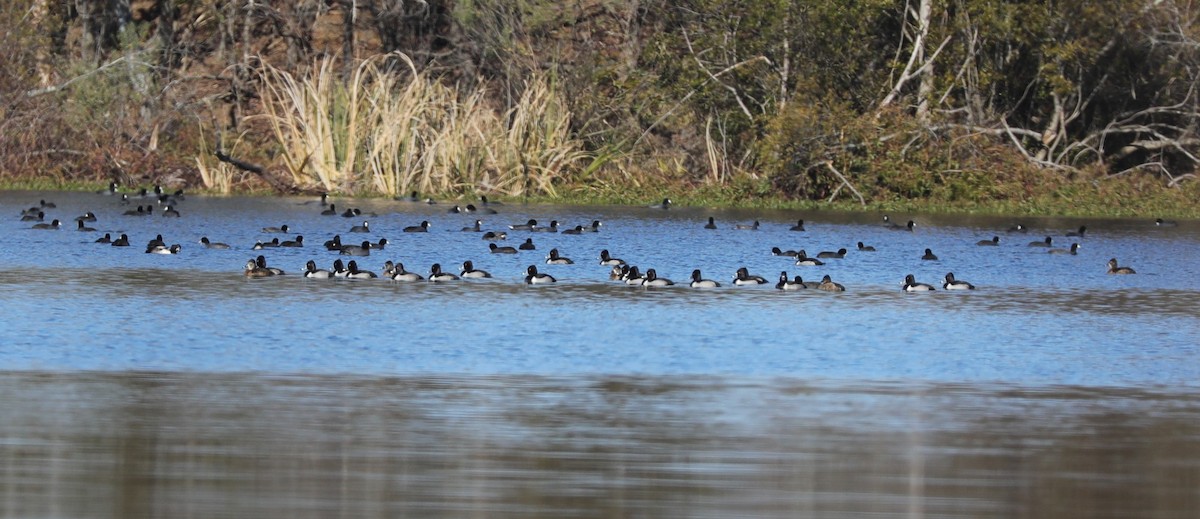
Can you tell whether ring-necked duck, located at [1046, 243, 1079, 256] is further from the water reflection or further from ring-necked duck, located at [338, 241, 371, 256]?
the water reflection

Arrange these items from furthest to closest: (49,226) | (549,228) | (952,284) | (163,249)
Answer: (549,228) → (49,226) → (163,249) → (952,284)

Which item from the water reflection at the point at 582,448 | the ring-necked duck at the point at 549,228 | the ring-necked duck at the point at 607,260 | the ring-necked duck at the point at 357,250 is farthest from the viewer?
the ring-necked duck at the point at 549,228

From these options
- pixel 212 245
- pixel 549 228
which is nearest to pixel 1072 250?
pixel 549 228

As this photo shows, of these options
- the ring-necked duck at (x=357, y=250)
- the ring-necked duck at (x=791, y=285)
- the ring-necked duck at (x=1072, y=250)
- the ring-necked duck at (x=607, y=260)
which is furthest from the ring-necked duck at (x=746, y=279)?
the ring-necked duck at (x=1072, y=250)

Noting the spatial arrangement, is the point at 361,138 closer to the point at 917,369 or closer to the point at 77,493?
the point at 917,369

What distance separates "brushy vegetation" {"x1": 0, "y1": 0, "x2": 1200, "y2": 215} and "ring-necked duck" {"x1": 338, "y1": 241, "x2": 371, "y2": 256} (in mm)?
12193

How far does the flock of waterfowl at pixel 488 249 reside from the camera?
79.4 feet

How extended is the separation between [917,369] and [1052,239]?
18.8 m

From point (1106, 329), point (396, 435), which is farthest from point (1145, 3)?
point (396, 435)

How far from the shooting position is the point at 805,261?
27.8 m

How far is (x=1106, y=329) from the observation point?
1936cm

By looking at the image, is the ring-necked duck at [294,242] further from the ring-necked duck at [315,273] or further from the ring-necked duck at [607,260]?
the ring-necked duck at [607,260]

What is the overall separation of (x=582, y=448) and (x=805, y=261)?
16780mm

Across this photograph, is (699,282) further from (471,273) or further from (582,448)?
(582,448)
